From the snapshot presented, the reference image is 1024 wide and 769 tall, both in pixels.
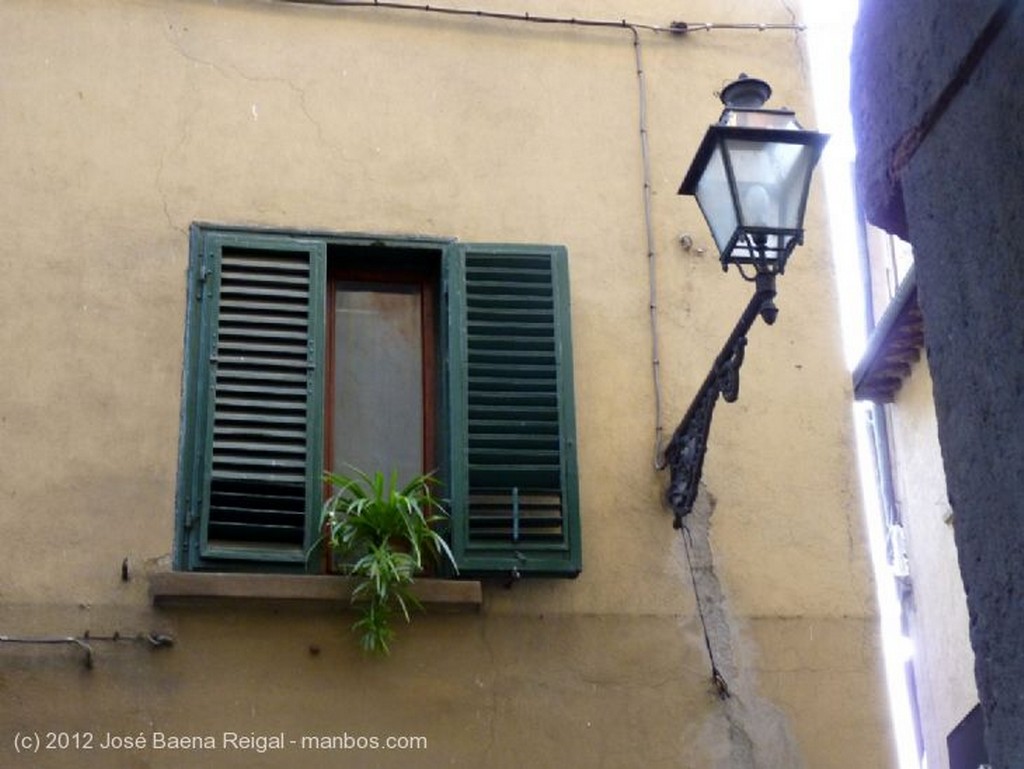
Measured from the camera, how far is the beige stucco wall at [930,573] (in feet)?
44.0

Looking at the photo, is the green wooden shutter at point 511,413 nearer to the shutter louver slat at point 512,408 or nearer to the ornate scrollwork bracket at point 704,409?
the shutter louver slat at point 512,408

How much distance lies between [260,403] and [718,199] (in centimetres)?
178

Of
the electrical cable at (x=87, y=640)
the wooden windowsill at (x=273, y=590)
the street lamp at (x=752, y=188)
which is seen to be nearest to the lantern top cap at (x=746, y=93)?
the street lamp at (x=752, y=188)

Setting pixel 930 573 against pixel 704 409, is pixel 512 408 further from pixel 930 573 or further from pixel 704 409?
pixel 930 573

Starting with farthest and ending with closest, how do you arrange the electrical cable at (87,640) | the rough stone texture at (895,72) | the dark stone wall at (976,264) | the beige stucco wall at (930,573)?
the beige stucco wall at (930,573)
the electrical cable at (87,640)
the rough stone texture at (895,72)
the dark stone wall at (976,264)

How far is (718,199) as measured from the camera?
216 inches

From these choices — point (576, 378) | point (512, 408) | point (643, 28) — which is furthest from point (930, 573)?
point (512, 408)

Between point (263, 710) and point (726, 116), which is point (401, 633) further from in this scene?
point (726, 116)

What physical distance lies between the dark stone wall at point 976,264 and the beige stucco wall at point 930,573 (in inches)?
411

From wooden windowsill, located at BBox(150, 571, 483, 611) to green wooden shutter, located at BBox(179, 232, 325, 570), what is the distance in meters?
0.12

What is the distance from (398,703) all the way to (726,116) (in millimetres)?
2259

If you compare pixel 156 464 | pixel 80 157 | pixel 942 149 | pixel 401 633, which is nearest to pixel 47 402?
pixel 156 464

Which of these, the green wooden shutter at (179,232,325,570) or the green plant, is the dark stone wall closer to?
the green plant

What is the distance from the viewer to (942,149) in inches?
112
